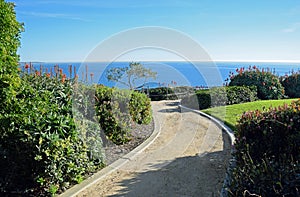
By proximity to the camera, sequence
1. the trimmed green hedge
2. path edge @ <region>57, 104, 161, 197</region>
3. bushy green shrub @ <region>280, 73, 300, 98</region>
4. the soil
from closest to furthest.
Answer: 1. path edge @ <region>57, 104, 161, 197</region>
2. the soil
3. bushy green shrub @ <region>280, 73, 300, 98</region>
4. the trimmed green hedge

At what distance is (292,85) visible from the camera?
50.2ft

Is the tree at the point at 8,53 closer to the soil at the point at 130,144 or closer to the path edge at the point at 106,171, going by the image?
the path edge at the point at 106,171

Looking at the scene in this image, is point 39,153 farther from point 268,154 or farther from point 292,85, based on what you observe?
point 292,85

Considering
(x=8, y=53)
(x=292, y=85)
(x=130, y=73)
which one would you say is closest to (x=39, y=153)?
(x=8, y=53)

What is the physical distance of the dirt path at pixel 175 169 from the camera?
4211mm

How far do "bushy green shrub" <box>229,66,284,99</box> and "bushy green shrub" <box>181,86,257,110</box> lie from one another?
1.06 meters

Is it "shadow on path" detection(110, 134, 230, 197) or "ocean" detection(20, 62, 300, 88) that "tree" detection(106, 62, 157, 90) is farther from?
"shadow on path" detection(110, 134, 230, 197)

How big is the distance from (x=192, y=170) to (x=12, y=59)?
156 inches

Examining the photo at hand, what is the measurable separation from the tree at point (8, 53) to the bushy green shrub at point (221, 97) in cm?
954

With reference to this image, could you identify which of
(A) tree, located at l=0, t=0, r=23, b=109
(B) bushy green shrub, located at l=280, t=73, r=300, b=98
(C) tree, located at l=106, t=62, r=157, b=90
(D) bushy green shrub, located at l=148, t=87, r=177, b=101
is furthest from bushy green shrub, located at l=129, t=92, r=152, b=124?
(B) bushy green shrub, located at l=280, t=73, r=300, b=98

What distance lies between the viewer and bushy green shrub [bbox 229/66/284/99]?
566 inches

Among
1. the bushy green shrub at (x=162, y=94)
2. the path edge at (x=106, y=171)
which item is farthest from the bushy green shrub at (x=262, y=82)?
the path edge at (x=106, y=171)

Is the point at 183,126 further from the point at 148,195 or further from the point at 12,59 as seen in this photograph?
the point at 12,59

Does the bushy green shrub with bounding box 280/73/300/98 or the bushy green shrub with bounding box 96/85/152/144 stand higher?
the bushy green shrub with bounding box 280/73/300/98
